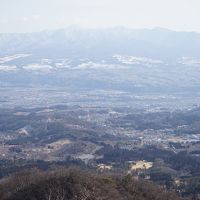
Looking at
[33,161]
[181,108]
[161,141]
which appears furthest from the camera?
[181,108]

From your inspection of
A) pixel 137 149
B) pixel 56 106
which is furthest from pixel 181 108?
pixel 137 149

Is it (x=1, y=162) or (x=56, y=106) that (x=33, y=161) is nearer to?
(x=1, y=162)

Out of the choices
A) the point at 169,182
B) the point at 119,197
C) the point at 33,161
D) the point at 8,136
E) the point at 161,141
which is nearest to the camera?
the point at 119,197

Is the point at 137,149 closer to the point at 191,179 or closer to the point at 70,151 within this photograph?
the point at 70,151

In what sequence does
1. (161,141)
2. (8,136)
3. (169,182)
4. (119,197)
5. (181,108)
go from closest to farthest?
(119,197) → (169,182) → (161,141) → (8,136) → (181,108)

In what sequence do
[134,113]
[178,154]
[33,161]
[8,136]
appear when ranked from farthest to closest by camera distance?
[134,113], [8,136], [178,154], [33,161]

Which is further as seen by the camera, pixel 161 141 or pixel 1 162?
pixel 161 141

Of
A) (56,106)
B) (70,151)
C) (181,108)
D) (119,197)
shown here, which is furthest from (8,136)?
(119,197)

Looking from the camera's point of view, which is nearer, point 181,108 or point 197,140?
point 197,140

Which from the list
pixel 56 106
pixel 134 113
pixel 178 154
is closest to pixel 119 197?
pixel 178 154
